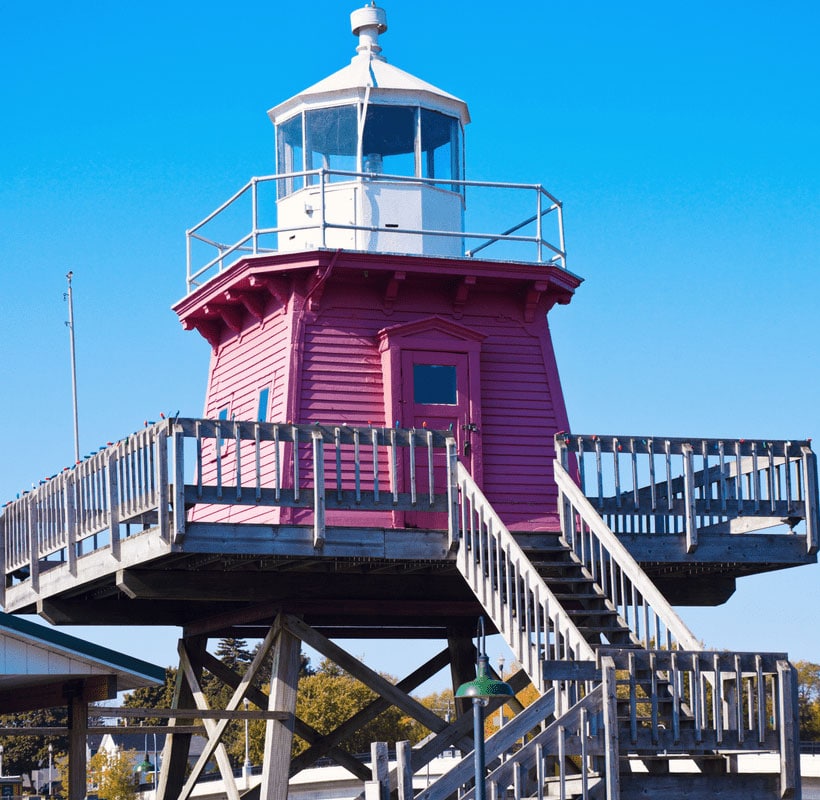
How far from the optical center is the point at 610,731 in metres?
18.2

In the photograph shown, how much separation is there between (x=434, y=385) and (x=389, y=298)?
1.49 meters

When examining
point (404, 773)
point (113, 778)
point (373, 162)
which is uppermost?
point (373, 162)

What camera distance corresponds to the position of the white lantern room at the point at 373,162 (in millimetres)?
26594

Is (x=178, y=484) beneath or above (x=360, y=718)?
above

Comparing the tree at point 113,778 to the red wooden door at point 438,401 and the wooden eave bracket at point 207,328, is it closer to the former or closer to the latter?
the wooden eave bracket at point 207,328

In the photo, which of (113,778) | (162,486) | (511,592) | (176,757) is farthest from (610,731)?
(113,778)

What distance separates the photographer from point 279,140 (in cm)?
2802

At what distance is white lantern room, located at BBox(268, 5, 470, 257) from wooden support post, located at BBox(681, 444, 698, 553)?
504 centimetres

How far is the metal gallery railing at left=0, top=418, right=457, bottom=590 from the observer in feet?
71.1

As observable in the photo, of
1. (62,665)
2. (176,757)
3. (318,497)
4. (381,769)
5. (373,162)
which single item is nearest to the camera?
(381,769)

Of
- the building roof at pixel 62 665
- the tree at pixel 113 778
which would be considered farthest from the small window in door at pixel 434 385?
the tree at pixel 113 778

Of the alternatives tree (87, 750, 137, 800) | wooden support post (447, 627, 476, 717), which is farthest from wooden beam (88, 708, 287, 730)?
tree (87, 750, 137, 800)

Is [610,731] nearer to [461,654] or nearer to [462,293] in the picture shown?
[462,293]

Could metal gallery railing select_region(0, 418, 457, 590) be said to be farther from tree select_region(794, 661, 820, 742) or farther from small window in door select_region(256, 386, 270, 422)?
tree select_region(794, 661, 820, 742)
